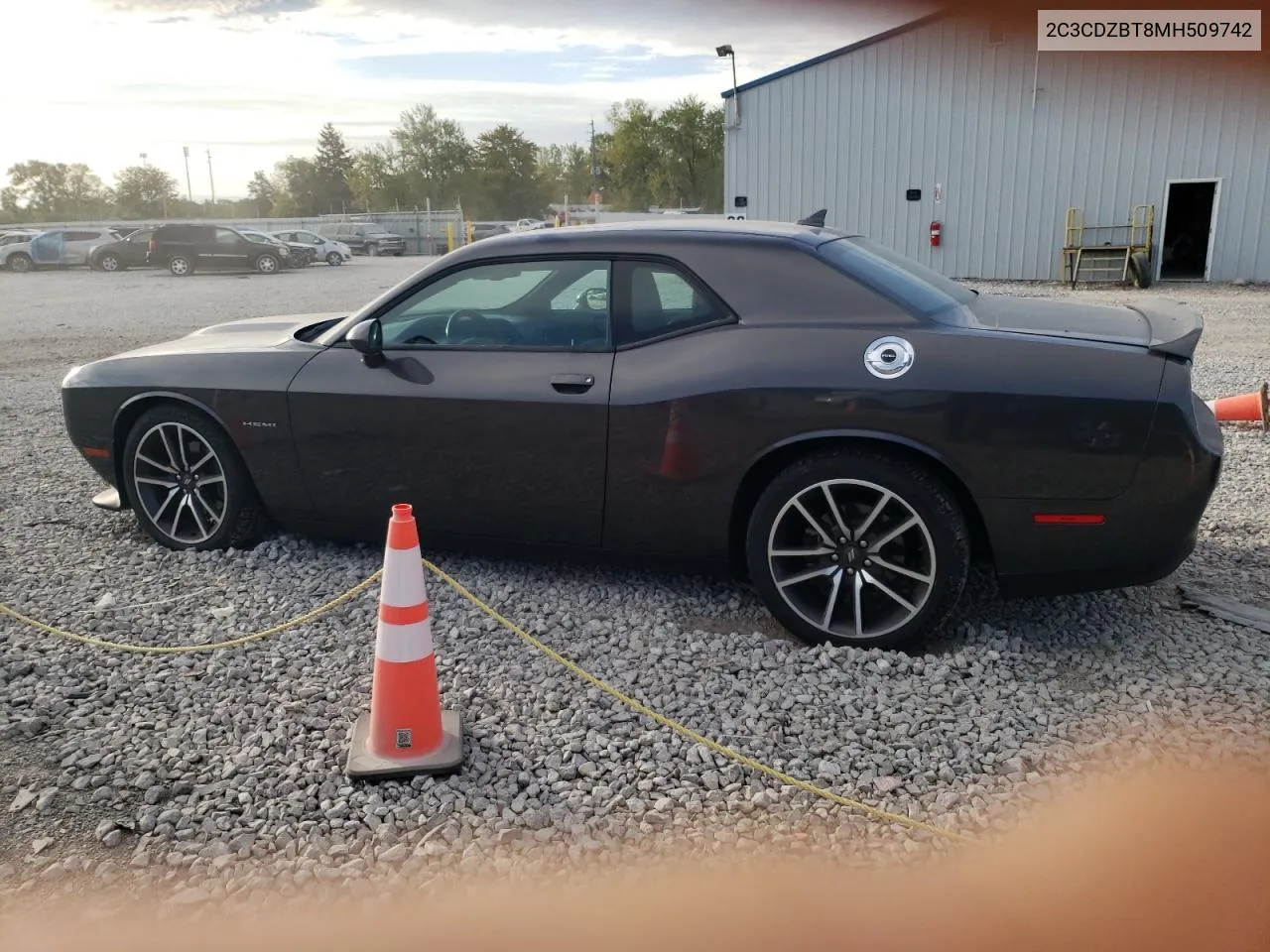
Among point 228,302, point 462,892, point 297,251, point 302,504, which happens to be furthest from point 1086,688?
point 297,251

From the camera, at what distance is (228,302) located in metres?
18.2

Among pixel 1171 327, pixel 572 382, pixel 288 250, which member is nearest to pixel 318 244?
pixel 288 250

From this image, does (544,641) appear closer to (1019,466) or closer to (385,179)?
(1019,466)

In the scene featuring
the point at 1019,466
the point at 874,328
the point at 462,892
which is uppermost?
the point at 874,328

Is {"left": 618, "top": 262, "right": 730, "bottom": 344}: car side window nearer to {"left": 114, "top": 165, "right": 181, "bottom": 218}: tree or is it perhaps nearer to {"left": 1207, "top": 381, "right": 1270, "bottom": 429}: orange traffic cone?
{"left": 1207, "top": 381, "right": 1270, "bottom": 429}: orange traffic cone

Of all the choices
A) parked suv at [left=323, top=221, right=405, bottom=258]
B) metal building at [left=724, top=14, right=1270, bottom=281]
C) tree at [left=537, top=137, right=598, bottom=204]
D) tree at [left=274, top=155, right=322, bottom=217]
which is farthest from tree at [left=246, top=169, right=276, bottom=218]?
metal building at [left=724, top=14, right=1270, bottom=281]

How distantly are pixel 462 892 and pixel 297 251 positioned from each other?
2886 centimetres

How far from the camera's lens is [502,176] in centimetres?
6550

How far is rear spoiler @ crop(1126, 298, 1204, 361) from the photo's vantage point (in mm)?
3145

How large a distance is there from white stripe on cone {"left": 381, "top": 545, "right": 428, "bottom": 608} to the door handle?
104cm

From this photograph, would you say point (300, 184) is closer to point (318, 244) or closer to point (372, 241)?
point (372, 241)

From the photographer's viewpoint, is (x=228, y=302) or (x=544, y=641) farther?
(x=228, y=302)

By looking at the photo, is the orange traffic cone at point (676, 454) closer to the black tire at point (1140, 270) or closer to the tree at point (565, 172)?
the black tire at point (1140, 270)

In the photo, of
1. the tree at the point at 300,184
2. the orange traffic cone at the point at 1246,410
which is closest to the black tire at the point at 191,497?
the orange traffic cone at the point at 1246,410
